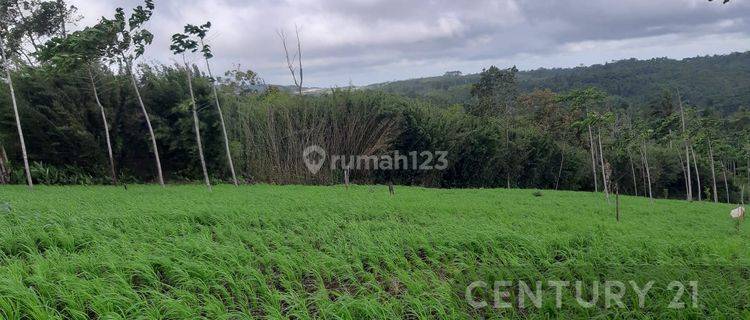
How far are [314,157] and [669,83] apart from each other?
81263mm

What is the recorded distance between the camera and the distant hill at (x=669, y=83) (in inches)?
2692

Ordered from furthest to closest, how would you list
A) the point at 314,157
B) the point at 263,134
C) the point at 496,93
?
1. the point at 496,93
2. the point at 314,157
3. the point at 263,134

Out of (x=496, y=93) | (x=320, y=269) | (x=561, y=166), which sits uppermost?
(x=496, y=93)

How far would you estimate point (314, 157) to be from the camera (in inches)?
756

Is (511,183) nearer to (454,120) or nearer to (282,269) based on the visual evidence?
(454,120)

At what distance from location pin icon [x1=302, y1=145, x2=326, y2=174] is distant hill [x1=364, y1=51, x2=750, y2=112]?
142 feet

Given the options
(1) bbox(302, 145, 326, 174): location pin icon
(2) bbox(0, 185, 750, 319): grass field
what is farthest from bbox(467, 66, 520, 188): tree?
(2) bbox(0, 185, 750, 319): grass field

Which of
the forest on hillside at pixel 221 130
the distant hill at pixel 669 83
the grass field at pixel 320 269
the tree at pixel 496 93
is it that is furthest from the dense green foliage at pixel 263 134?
the distant hill at pixel 669 83

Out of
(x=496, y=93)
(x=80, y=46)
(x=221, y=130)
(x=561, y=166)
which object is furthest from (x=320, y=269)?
(x=496, y=93)

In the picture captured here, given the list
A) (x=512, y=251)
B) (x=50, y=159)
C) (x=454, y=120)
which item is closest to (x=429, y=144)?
(x=454, y=120)

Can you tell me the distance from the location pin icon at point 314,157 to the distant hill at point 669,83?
142ft

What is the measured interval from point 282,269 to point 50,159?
51.4 ft

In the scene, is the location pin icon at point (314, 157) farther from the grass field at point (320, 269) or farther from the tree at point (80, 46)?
the grass field at point (320, 269)

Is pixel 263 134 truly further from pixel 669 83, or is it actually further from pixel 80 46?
pixel 669 83
